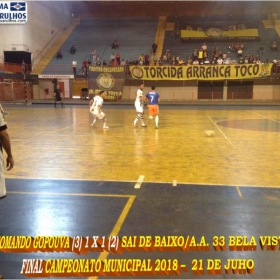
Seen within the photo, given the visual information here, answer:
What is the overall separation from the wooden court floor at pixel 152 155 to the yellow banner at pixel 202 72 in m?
17.4

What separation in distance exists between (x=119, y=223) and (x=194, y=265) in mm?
1332

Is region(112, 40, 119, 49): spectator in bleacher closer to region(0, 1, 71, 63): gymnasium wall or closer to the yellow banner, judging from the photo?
region(0, 1, 71, 63): gymnasium wall

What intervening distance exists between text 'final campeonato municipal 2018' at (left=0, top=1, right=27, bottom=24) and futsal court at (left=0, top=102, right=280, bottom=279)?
22.4 meters

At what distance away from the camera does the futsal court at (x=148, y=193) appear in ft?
13.7

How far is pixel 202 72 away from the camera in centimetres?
3131

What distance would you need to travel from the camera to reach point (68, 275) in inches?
132

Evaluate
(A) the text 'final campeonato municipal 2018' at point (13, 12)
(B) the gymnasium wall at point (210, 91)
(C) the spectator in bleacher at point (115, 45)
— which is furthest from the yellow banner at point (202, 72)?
(A) the text 'final campeonato municipal 2018' at point (13, 12)

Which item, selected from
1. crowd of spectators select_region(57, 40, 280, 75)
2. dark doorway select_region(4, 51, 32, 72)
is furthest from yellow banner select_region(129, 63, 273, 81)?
dark doorway select_region(4, 51, 32, 72)

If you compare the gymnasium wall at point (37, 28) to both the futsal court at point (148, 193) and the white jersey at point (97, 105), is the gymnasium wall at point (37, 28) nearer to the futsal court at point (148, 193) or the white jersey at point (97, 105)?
the white jersey at point (97, 105)

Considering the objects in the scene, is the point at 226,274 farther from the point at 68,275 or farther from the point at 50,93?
the point at 50,93

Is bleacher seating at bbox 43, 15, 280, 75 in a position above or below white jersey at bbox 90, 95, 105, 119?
above

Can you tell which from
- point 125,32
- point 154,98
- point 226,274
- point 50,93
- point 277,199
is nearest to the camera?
point 226,274

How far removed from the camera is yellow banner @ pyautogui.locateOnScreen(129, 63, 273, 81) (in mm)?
30312

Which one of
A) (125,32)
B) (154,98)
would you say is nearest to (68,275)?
(154,98)
